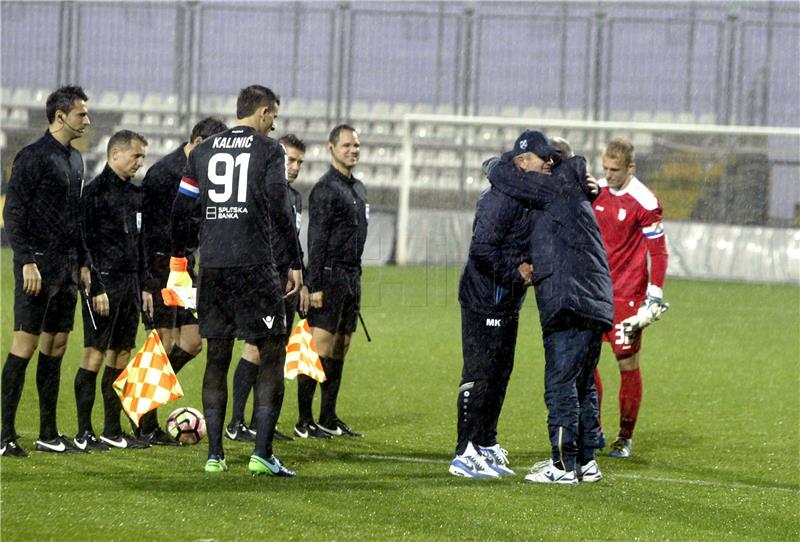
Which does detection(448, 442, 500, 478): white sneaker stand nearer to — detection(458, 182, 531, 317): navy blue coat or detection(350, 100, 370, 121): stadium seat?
detection(458, 182, 531, 317): navy blue coat

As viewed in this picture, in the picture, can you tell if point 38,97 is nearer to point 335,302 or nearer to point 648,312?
point 335,302

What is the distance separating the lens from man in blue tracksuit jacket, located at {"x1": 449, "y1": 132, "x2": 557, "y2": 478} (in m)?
7.21

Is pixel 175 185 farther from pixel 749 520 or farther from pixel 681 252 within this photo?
pixel 681 252

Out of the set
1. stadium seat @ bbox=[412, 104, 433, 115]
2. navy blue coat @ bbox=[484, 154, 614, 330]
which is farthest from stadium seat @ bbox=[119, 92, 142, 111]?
navy blue coat @ bbox=[484, 154, 614, 330]

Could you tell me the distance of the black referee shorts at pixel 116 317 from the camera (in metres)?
8.05

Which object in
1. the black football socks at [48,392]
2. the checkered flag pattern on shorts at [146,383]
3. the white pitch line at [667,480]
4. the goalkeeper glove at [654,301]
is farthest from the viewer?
the goalkeeper glove at [654,301]

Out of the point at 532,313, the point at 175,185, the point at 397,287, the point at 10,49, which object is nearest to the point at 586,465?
the point at 175,185

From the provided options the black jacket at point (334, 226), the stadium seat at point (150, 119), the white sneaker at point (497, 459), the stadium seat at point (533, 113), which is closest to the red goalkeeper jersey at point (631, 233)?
the white sneaker at point (497, 459)

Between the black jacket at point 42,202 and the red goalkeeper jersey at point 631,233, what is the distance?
355 centimetres

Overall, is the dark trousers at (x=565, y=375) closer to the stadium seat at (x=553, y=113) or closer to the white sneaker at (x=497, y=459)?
the white sneaker at (x=497, y=459)

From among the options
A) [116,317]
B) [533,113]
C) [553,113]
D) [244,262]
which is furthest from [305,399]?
[553,113]

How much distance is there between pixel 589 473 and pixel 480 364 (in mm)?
899

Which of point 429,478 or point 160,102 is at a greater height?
point 160,102

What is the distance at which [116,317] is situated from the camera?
8086mm
